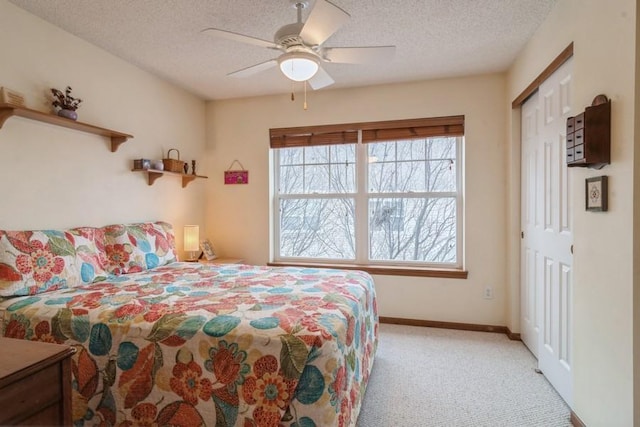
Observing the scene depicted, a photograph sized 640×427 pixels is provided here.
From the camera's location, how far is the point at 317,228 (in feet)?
12.6

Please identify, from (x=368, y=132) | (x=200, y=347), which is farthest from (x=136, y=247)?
(x=368, y=132)

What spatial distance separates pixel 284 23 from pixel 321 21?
0.79m

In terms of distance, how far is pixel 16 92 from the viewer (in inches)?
80.1

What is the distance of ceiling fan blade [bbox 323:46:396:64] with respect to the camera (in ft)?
6.42

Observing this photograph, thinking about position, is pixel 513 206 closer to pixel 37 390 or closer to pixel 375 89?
pixel 375 89

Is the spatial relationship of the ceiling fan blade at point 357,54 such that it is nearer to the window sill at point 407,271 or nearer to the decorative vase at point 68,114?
the decorative vase at point 68,114

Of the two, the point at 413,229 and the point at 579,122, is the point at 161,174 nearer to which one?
the point at 413,229

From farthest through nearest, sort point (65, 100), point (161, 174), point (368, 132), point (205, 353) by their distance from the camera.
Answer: point (368, 132), point (161, 174), point (65, 100), point (205, 353)

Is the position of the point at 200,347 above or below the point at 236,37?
below

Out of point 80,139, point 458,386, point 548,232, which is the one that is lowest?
point 458,386

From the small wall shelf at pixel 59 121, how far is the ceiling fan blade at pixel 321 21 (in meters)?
1.70

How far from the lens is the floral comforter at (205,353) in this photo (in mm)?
1312

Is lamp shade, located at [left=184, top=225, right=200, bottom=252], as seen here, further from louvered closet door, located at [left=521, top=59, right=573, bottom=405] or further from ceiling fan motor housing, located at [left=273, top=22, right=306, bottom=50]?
louvered closet door, located at [left=521, top=59, right=573, bottom=405]

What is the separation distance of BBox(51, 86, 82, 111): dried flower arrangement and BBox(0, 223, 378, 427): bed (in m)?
0.90
